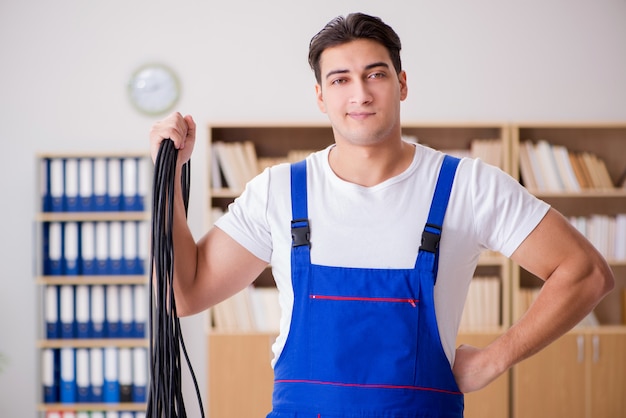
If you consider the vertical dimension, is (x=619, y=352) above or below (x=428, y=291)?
below

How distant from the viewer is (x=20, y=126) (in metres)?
4.74

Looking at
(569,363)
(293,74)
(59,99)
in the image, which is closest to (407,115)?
(293,74)

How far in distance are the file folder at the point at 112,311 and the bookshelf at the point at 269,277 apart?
512 mm

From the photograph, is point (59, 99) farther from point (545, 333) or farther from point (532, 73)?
point (545, 333)

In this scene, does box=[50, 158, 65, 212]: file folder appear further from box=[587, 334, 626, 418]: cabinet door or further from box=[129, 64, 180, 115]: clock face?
box=[587, 334, 626, 418]: cabinet door

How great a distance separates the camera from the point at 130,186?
14.0 ft

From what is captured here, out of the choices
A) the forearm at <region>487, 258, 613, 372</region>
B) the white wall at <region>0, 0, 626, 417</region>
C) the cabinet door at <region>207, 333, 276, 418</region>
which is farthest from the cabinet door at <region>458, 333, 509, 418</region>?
the forearm at <region>487, 258, 613, 372</region>

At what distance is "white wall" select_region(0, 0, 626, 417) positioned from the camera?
15.5 ft

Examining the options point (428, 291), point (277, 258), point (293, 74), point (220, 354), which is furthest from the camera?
point (293, 74)

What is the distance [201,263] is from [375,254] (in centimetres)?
36

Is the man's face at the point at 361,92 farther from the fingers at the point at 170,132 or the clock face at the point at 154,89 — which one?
the clock face at the point at 154,89

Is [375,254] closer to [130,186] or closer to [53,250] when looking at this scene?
[130,186]

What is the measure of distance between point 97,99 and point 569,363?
10.0ft

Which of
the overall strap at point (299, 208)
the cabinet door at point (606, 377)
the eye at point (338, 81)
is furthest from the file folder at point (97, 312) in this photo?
the eye at point (338, 81)
